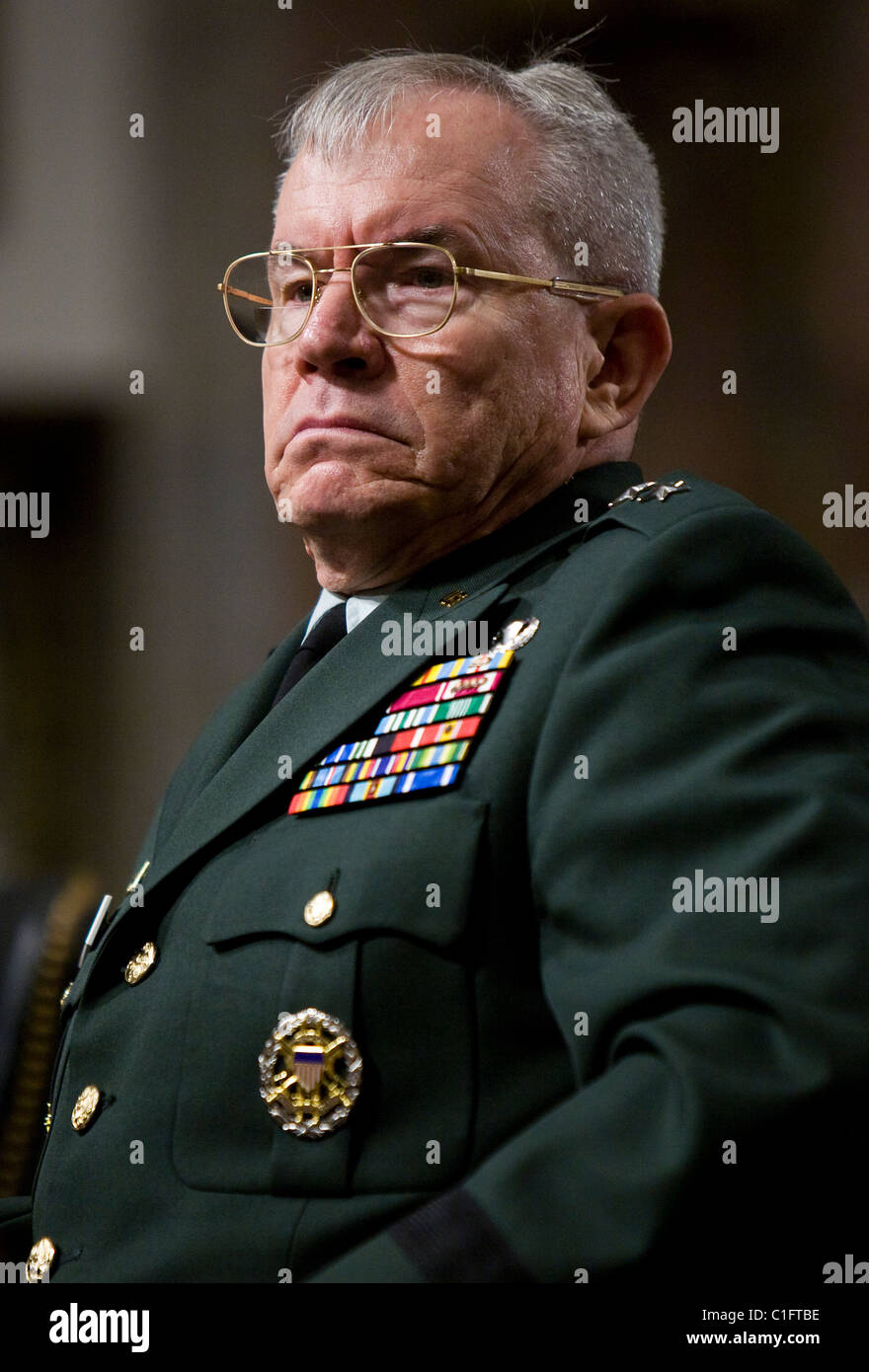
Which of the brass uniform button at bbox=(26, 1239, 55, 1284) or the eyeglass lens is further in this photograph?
the eyeglass lens

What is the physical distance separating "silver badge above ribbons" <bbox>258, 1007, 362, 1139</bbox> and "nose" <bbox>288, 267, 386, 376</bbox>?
25.6 inches

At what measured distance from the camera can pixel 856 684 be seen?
114cm

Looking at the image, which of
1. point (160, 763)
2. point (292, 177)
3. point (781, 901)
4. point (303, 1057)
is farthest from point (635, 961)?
point (160, 763)

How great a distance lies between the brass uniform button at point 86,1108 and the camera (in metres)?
1.27

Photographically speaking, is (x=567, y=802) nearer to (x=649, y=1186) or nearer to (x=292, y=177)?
(x=649, y=1186)

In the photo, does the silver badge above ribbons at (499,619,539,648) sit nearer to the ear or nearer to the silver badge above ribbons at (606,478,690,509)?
the silver badge above ribbons at (606,478,690,509)

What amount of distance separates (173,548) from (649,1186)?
2.01m

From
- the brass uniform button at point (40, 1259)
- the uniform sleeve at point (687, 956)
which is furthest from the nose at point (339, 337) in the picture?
the brass uniform button at point (40, 1259)

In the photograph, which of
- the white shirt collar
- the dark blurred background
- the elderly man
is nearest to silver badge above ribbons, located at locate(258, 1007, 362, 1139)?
the elderly man

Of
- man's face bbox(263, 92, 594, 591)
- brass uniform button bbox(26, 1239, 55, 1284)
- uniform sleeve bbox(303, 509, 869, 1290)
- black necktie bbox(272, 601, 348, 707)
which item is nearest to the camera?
uniform sleeve bbox(303, 509, 869, 1290)

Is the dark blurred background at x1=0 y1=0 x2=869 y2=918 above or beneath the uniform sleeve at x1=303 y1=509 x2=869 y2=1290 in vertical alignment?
above

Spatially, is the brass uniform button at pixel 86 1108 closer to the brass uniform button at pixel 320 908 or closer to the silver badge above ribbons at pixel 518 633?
the brass uniform button at pixel 320 908

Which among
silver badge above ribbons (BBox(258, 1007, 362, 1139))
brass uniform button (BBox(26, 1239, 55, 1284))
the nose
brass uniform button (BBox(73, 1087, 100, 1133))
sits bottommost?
brass uniform button (BBox(26, 1239, 55, 1284))

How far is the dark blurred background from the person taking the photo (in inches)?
101
